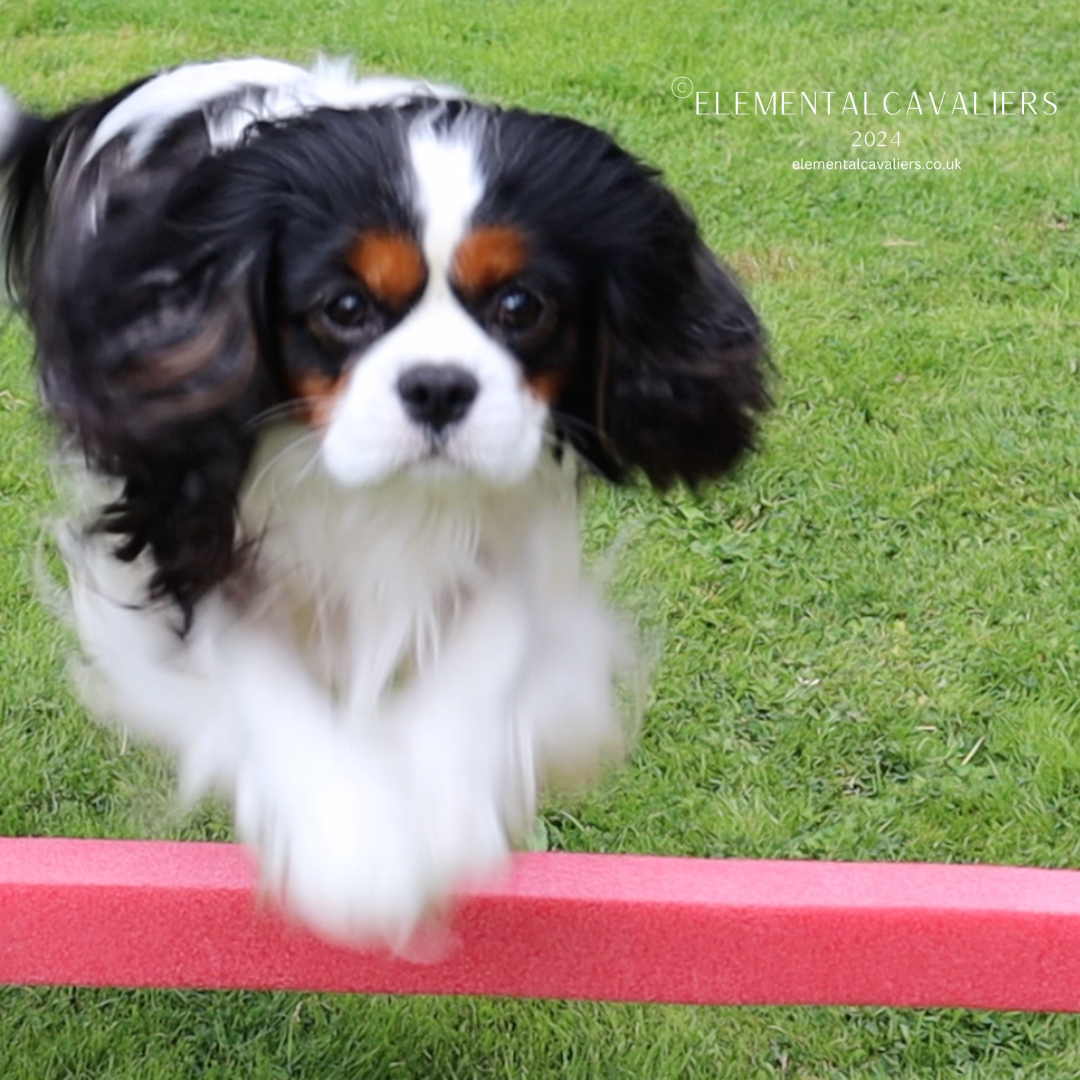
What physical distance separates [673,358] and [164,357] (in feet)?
1.85

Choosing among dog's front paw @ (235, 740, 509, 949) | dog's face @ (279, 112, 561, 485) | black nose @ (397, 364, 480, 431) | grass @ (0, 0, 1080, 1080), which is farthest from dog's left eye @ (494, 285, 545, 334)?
grass @ (0, 0, 1080, 1080)

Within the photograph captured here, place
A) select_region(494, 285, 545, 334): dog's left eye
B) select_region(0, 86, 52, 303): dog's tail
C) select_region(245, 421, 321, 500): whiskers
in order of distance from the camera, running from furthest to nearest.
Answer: select_region(0, 86, 52, 303): dog's tail, select_region(245, 421, 321, 500): whiskers, select_region(494, 285, 545, 334): dog's left eye

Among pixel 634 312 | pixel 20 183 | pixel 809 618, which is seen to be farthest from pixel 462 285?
pixel 809 618

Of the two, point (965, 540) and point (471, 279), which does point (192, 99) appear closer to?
point (471, 279)

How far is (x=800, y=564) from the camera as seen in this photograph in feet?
12.2

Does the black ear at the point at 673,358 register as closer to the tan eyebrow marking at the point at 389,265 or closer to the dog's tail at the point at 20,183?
the tan eyebrow marking at the point at 389,265

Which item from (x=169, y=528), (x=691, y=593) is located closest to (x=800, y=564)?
(x=691, y=593)

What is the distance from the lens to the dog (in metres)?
1.77

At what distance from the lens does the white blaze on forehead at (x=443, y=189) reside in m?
1.75

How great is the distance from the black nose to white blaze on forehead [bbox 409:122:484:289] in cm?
10

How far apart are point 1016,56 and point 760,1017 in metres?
4.77

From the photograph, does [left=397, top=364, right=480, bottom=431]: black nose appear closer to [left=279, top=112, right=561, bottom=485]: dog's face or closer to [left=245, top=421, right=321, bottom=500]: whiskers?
[left=279, top=112, right=561, bottom=485]: dog's face

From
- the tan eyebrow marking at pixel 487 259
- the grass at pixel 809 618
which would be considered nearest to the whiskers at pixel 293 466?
the tan eyebrow marking at pixel 487 259

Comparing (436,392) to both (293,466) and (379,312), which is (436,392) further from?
(293,466)
